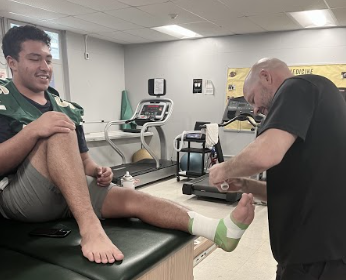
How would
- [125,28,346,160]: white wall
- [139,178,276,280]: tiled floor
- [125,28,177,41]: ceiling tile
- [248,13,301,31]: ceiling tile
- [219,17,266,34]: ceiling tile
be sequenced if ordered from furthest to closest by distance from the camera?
[125,28,177,41]: ceiling tile, [125,28,346,160]: white wall, [219,17,266,34]: ceiling tile, [248,13,301,31]: ceiling tile, [139,178,276,280]: tiled floor

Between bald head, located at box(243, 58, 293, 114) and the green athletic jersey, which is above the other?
bald head, located at box(243, 58, 293, 114)

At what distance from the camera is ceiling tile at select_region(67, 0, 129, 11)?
3.69 metres

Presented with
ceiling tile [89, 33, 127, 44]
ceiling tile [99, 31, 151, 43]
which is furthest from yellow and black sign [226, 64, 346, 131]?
ceiling tile [89, 33, 127, 44]

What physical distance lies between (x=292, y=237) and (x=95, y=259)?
0.82 meters

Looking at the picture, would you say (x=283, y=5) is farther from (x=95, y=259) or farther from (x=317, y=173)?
(x=95, y=259)

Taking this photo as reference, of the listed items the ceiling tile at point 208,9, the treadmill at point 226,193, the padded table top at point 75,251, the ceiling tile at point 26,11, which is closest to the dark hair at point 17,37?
the padded table top at point 75,251

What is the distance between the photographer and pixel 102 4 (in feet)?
12.5

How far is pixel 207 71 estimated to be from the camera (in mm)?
5895

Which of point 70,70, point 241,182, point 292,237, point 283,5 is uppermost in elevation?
point 283,5

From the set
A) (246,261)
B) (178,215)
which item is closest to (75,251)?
(178,215)

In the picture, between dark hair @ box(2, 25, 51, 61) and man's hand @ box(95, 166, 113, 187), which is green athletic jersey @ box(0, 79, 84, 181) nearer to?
dark hair @ box(2, 25, 51, 61)

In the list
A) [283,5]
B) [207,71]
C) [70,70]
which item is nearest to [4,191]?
[283,5]

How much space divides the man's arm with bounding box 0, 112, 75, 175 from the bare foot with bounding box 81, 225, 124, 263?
1.68ft

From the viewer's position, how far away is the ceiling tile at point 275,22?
4.28 metres
